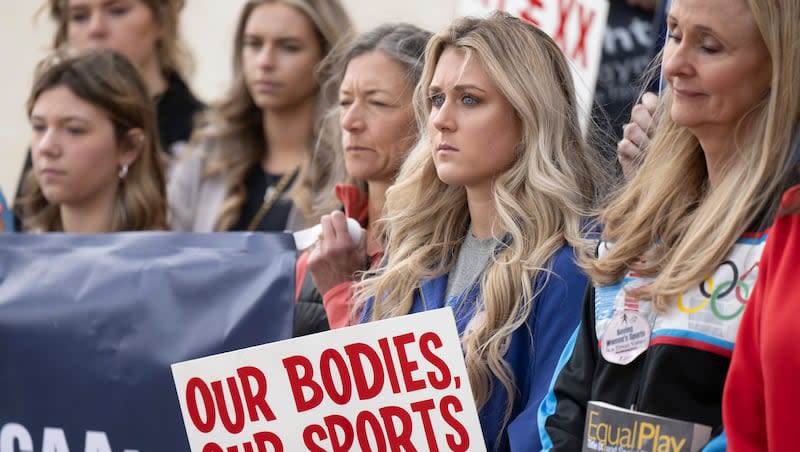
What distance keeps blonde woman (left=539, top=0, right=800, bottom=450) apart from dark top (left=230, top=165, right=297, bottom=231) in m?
2.35

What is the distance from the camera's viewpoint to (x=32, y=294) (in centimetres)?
412

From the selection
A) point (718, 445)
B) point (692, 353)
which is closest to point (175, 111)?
point (692, 353)

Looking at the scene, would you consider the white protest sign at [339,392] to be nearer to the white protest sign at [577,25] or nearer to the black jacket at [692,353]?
the black jacket at [692,353]

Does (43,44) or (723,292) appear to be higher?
(43,44)

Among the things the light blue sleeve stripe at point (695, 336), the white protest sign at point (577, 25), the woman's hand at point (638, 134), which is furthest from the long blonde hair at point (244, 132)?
the light blue sleeve stripe at point (695, 336)

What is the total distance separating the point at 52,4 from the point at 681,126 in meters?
4.12

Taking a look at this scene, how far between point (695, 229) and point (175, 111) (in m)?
3.87

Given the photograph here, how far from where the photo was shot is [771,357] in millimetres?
2387

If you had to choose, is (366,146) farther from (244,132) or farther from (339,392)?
(244,132)

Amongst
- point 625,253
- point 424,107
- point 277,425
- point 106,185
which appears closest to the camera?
point 625,253

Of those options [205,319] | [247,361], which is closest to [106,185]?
[205,319]

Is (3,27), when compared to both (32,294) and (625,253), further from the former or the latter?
(625,253)

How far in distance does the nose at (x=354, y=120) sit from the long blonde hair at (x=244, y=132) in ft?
2.84

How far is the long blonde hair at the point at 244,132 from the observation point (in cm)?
508
